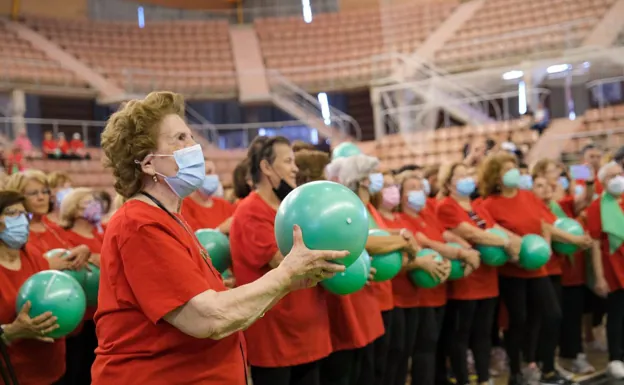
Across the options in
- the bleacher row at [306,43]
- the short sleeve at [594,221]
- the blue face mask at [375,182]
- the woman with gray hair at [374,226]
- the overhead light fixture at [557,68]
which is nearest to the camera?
the woman with gray hair at [374,226]

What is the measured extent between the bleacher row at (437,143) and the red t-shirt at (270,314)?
20.7 ft

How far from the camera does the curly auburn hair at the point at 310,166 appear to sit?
323 cm

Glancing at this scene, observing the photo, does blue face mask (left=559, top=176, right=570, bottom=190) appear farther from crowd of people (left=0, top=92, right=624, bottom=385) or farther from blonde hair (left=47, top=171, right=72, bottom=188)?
blonde hair (left=47, top=171, right=72, bottom=188)

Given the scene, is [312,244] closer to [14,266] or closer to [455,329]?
[14,266]

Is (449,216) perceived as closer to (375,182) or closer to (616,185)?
(375,182)

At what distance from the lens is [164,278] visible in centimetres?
158

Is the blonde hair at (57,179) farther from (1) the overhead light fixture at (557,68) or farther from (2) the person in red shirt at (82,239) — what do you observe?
(1) the overhead light fixture at (557,68)

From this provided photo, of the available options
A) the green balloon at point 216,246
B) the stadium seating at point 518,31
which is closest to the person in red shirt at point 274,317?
the green balloon at point 216,246

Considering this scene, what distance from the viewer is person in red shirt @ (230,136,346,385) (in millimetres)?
2654

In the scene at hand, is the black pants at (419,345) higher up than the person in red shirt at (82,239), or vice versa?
the person in red shirt at (82,239)

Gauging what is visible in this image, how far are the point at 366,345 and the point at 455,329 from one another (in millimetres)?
1169

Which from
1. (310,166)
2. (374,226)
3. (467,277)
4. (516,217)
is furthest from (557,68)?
(310,166)

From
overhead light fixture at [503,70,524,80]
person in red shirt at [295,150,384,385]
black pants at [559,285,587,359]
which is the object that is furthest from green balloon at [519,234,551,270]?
overhead light fixture at [503,70,524,80]

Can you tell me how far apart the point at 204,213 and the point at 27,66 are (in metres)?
10.6
